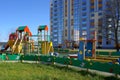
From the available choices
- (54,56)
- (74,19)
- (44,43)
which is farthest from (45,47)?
(74,19)

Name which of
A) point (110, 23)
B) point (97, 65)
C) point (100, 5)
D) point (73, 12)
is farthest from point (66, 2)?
point (97, 65)

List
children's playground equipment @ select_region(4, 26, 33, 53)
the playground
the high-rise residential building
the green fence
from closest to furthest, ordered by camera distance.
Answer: the green fence, the playground, children's playground equipment @ select_region(4, 26, 33, 53), the high-rise residential building

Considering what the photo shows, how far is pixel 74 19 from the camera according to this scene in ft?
410

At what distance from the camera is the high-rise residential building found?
108 m

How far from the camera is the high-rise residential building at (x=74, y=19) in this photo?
108188 mm

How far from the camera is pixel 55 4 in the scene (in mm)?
145000

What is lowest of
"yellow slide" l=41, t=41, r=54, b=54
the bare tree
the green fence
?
the green fence

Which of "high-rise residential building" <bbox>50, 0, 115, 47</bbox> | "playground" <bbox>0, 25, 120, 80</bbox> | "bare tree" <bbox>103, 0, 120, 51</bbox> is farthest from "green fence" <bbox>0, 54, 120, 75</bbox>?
"high-rise residential building" <bbox>50, 0, 115, 47</bbox>

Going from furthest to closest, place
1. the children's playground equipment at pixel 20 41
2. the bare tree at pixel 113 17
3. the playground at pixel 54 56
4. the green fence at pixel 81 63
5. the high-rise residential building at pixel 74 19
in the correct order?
the high-rise residential building at pixel 74 19, the bare tree at pixel 113 17, the children's playground equipment at pixel 20 41, the playground at pixel 54 56, the green fence at pixel 81 63

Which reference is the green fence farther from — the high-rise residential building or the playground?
the high-rise residential building

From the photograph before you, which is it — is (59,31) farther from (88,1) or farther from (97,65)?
(97,65)

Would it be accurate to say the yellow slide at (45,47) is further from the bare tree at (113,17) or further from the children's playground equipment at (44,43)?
the bare tree at (113,17)

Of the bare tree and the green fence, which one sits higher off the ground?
the bare tree

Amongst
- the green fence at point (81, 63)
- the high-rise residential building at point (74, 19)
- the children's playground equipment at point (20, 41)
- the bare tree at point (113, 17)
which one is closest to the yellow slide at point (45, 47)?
the children's playground equipment at point (20, 41)
